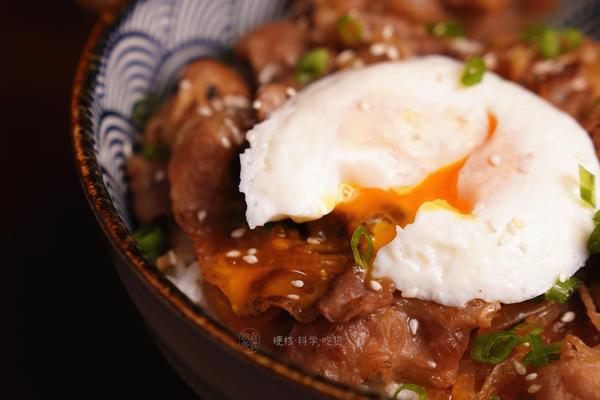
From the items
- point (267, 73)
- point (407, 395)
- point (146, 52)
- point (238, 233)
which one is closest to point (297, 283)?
point (238, 233)

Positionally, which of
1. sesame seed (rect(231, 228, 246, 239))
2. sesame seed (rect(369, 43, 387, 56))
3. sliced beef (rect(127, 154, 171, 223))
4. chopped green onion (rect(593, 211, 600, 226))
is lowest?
sliced beef (rect(127, 154, 171, 223))

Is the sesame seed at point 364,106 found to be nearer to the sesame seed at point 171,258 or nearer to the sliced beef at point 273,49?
the sliced beef at point 273,49

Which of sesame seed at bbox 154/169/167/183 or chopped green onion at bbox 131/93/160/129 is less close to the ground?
chopped green onion at bbox 131/93/160/129

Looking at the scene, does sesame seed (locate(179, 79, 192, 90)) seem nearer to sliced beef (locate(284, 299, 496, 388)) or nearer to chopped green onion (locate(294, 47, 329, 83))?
chopped green onion (locate(294, 47, 329, 83))

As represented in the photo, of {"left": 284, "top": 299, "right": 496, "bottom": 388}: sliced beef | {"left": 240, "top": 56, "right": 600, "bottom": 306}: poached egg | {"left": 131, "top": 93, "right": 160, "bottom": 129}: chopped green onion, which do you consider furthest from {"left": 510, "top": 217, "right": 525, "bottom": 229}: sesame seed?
{"left": 131, "top": 93, "right": 160, "bottom": 129}: chopped green onion

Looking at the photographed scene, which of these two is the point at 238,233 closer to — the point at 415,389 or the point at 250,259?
the point at 250,259

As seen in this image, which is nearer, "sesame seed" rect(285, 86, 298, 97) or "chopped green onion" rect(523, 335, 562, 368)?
"chopped green onion" rect(523, 335, 562, 368)
